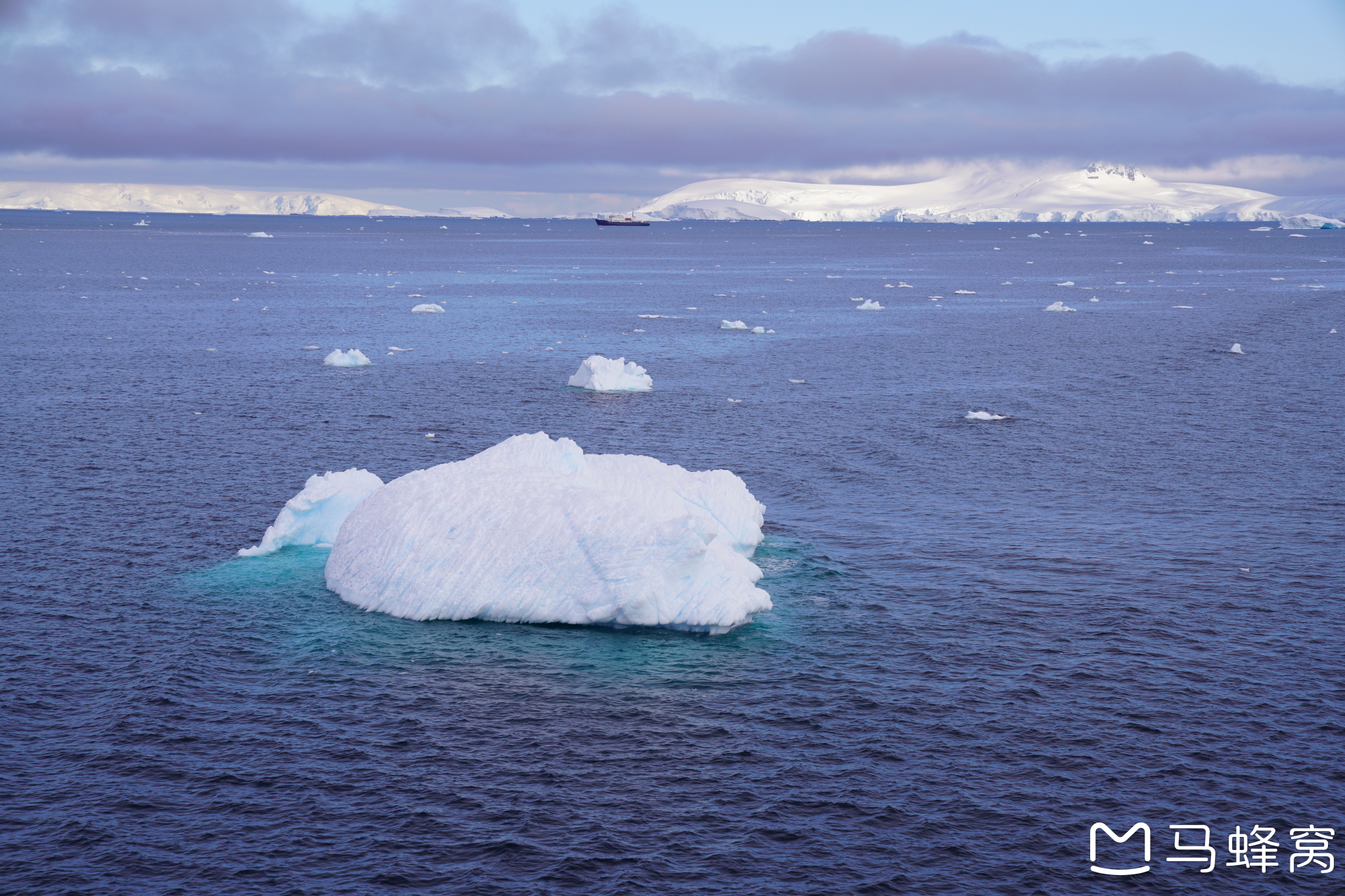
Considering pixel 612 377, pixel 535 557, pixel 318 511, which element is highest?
pixel 612 377

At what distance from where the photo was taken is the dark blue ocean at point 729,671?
19.4 metres

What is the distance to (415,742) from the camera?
74.8 feet

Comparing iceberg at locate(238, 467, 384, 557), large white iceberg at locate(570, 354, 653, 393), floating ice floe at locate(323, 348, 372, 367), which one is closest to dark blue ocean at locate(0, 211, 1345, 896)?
iceberg at locate(238, 467, 384, 557)

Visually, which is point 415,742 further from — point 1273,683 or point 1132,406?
point 1132,406

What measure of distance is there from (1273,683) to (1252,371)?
165 ft

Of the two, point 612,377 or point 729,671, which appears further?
point 612,377

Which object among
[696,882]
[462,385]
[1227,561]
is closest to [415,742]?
[696,882]

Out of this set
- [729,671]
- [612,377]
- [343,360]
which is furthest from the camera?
[343,360]

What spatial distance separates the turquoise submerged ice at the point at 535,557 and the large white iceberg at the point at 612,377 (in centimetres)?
3089

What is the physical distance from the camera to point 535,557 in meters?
29.6
